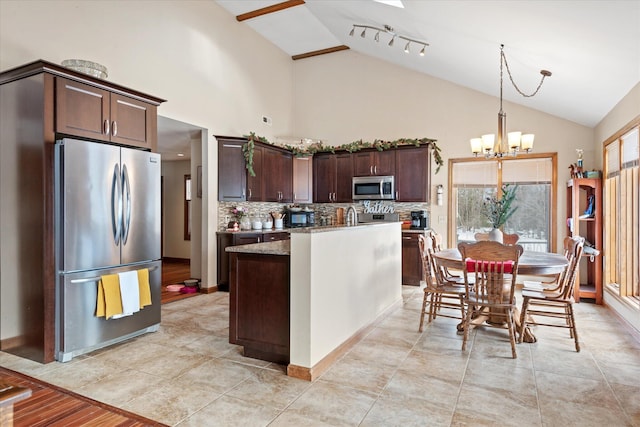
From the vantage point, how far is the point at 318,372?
2.71 metres

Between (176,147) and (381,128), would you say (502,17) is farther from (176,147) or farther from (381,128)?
(176,147)

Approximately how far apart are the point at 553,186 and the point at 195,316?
5.50 m

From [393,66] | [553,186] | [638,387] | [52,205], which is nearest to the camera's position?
[638,387]

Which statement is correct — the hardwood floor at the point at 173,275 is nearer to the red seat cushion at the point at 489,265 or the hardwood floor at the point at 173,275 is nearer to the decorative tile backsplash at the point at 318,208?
the decorative tile backsplash at the point at 318,208

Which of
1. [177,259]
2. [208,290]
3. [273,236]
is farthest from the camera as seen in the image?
[177,259]

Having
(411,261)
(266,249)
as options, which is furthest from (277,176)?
(266,249)

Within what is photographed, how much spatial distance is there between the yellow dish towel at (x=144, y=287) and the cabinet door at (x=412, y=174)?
14.0 feet

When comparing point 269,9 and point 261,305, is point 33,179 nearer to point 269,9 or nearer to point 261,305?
point 261,305

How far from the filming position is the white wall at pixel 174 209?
8609 millimetres

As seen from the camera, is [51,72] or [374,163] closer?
[51,72]

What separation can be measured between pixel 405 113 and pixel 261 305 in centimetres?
494

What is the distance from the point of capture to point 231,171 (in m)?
5.71

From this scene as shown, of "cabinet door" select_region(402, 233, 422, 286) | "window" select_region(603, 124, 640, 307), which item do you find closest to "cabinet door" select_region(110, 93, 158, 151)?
"cabinet door" select_region(402, 233, 422, 286)

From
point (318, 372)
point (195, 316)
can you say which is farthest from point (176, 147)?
point (318, 372)
